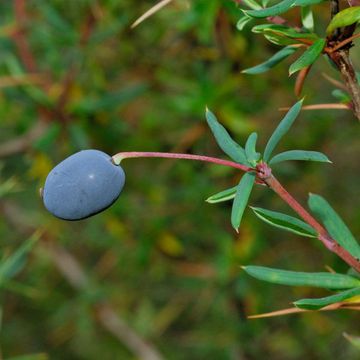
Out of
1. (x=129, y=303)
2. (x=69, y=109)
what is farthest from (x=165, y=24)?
(x=129, y=303)

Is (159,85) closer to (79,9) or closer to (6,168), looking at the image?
(79,9)

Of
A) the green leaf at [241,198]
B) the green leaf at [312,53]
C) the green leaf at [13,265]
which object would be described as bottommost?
the green leaf at [13,265]

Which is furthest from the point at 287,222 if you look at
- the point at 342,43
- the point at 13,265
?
the point at 13,265

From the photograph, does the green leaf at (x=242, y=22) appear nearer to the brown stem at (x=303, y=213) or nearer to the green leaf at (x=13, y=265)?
the brown stem at (x=303, y=213)

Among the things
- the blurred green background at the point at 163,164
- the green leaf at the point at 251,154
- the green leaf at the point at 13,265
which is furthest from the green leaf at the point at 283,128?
the blurred green background at the point at 163,164

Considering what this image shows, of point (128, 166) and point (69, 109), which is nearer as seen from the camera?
point (69, 109)
